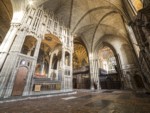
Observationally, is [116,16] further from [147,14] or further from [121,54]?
[147,14]

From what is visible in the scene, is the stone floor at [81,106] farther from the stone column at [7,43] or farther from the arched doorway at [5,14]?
the arched doorway at [5,14]

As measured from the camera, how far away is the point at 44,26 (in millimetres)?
11992

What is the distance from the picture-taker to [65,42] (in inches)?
599

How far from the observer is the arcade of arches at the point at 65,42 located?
7480mm

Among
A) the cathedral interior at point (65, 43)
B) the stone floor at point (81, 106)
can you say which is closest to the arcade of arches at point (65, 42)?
the cathedral interior at point (65, 43)

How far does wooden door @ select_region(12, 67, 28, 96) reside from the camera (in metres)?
7.20

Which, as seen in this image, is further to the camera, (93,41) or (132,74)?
(93,41)

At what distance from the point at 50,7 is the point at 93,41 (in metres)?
12.5

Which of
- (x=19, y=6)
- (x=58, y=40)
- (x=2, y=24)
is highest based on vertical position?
(x=2, y=24)

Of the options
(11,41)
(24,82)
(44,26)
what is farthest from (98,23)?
(24,82)

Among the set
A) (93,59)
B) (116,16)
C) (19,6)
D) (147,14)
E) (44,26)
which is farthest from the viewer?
(93,59)

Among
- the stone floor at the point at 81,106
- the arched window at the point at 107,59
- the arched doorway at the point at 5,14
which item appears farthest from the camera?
the arched window at the point at 107,59

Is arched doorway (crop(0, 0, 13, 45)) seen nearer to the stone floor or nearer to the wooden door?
the wooden door

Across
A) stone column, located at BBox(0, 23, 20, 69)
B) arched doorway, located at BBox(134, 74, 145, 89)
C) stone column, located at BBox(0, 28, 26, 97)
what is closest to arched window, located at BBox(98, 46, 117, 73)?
arched doorway, located at BBox(134, 74, 145, 89)
